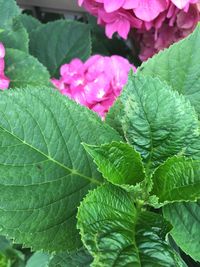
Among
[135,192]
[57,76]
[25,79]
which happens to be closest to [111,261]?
[135,192]

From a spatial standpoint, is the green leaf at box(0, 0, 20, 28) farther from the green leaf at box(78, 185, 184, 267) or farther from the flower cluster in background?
the green leaf at box(78, 185, 184, 267)

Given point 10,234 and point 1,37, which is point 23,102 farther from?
point 1,37

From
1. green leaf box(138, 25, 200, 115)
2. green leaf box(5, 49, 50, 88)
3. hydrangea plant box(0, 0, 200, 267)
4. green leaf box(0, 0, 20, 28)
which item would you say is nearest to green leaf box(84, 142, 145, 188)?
hydrangea plant box(0, 0, 200, 267)

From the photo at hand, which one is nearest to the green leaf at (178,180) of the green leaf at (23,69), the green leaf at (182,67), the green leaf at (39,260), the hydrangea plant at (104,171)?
the hydrangea plant at (104,171)

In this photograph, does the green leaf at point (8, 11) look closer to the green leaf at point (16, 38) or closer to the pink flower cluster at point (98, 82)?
the green leaf at point (16, 38)

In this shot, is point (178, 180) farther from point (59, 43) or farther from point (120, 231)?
Answer: point (59, 43)

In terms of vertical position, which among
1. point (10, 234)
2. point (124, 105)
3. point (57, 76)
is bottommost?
point (57, 76)

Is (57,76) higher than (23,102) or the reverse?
the reverse
